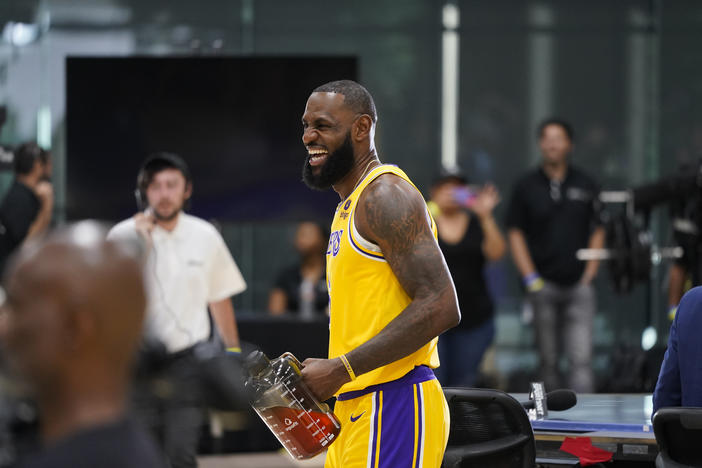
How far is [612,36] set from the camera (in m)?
10.4

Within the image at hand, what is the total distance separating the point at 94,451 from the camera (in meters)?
1.21

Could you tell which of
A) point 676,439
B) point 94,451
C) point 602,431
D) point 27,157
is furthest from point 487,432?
point 27,157

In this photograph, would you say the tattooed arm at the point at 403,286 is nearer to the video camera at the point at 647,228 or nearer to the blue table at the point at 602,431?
the blue table at the point at 602,431

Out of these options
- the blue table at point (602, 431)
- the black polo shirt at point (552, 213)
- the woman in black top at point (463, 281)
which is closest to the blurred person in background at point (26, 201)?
the woman in black top at point (463, 281)

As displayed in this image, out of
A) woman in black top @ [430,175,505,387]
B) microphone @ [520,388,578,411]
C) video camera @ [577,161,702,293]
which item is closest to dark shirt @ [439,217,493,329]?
woman in black top @ [430,175,505,387]

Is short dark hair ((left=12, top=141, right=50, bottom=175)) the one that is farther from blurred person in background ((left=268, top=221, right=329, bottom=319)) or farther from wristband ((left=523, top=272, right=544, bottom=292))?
wristband ((left=523, top=272, right=544, bottom=292))

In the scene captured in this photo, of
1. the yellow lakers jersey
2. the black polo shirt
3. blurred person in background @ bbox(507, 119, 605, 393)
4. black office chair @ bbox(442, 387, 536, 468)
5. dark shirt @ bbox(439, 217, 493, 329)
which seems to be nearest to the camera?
the yellow lakers jersey

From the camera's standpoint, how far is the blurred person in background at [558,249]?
25.0ft

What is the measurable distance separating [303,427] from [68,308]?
1.84m

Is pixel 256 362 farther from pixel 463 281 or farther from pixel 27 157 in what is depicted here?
pixel 27 157

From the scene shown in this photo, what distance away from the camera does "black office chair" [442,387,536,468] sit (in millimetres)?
3455

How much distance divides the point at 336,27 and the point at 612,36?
8.73ft

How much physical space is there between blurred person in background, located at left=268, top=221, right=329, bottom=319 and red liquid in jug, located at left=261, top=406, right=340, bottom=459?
15.7 feet

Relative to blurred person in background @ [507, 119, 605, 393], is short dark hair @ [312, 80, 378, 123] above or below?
above
